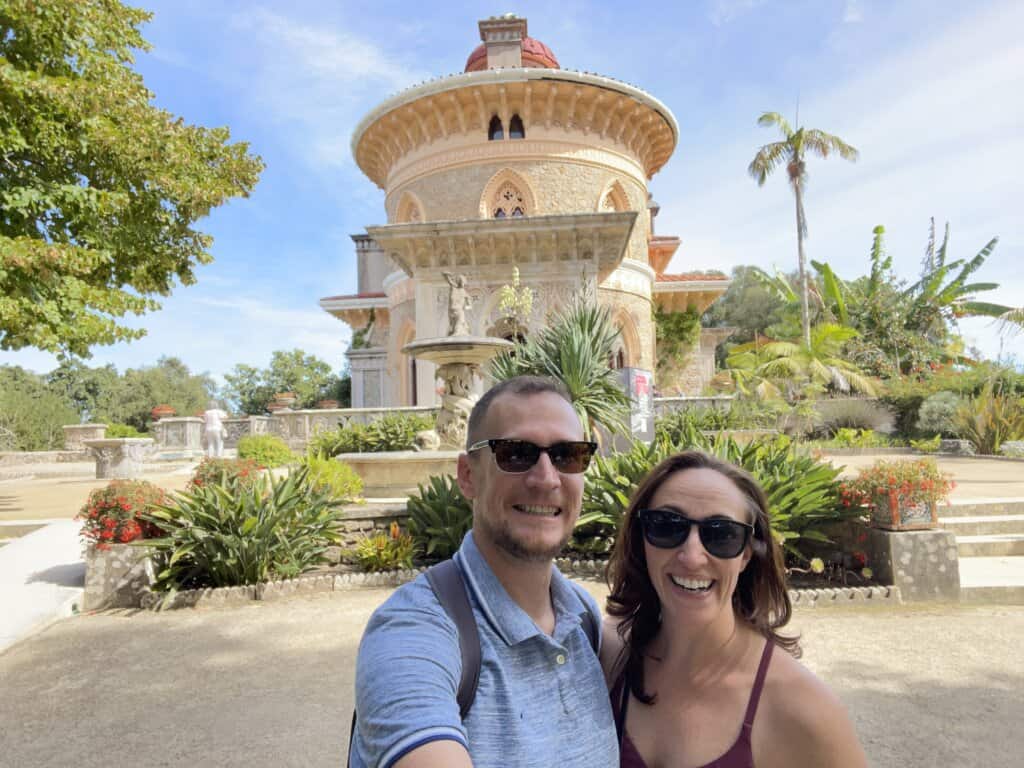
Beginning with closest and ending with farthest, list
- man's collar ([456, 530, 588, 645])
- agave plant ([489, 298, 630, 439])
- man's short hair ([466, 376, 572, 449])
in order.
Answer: man's collar ([456, 530, 588, 645]), man's short hair ([466, 376, 572, 449]), agave plant ([489, 298, 630, 439])

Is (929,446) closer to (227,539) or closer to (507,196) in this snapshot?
(507,196)

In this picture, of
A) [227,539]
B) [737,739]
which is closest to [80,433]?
[227,539]

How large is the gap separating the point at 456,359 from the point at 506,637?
9.74 meters

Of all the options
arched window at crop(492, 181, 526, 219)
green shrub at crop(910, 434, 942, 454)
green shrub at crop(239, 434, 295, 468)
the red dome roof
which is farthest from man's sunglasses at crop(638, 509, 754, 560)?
the red dome roof

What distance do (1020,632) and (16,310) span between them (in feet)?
39.6

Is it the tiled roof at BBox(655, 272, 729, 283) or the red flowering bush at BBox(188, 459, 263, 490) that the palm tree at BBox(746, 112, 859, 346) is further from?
the red flowering bush at BBox(188, 459, 263, 490)

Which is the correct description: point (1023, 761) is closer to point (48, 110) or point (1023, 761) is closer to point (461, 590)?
point (461, 590)

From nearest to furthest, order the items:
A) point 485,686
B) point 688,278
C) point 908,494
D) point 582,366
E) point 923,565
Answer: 1. point 485,686
2. point 923,565
3. point 908,494
4. point 582,366
5. point 688,278

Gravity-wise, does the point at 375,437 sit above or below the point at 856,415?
below

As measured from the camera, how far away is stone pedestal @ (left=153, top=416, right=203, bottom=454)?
23.0 metres

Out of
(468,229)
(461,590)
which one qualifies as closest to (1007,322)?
(468,229)

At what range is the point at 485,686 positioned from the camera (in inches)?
50.7

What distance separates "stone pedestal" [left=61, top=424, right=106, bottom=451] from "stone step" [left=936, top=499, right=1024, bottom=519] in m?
30.0

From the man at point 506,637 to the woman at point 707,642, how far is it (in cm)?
22
